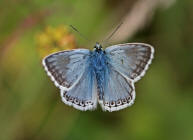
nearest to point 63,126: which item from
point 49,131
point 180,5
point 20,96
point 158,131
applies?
point 49,131

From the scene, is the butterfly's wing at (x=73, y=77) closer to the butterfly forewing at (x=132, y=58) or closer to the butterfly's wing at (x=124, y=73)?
the butterfly's wing at (x=124, y=73)

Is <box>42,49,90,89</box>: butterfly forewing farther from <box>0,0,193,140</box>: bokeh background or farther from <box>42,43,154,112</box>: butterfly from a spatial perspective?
<box>0,0,193,140</box>: bokeh background

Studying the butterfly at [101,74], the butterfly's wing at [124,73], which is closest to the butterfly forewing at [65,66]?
the butterfly at [101,74]

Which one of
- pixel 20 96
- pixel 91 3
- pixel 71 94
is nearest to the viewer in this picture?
pixel 71 94

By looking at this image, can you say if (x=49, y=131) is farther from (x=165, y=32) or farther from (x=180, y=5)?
(x=180, y=5)

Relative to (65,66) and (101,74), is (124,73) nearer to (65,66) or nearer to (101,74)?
(101,74)

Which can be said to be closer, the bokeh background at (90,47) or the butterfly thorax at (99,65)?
the butterfly thorax at (99,65)
